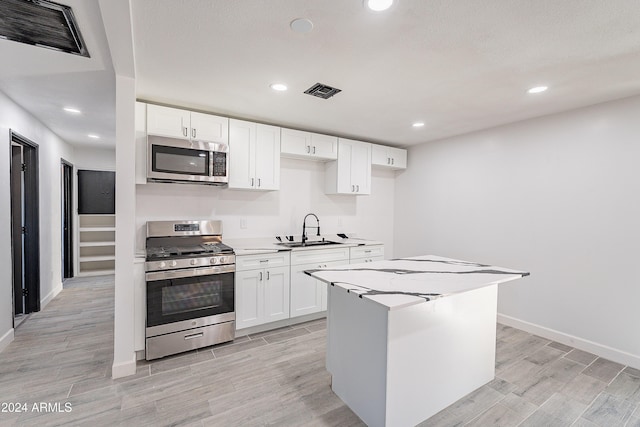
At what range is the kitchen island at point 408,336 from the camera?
1.73m

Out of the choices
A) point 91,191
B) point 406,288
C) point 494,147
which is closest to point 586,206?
point 494,147

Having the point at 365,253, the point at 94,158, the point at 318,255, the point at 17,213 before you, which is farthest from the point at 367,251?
the point at 94,158

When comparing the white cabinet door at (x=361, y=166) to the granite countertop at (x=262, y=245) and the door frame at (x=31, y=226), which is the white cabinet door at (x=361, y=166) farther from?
the door frame at (x=31, y=226)

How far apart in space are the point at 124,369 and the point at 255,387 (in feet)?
3.57

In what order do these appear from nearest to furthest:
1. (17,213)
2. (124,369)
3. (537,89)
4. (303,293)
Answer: (124,369) < (537,89) < (17,213) < (303,293)

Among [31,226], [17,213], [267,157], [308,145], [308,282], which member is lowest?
[308,282]

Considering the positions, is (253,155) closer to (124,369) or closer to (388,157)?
(388,157)

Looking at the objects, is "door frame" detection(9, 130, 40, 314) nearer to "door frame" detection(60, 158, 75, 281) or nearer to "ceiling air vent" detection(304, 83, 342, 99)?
"door frame" detection(60, 158, 75, 281)

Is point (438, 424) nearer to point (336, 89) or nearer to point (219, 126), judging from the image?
point (336, 89)

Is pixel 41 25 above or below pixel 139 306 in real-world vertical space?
above

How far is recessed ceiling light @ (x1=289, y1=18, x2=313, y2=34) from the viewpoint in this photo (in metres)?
1.63

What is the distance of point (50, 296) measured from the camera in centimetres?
418

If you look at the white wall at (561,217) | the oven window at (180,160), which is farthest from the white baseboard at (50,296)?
the white wall at (561,217)

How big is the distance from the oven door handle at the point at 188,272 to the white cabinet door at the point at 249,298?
16cm
